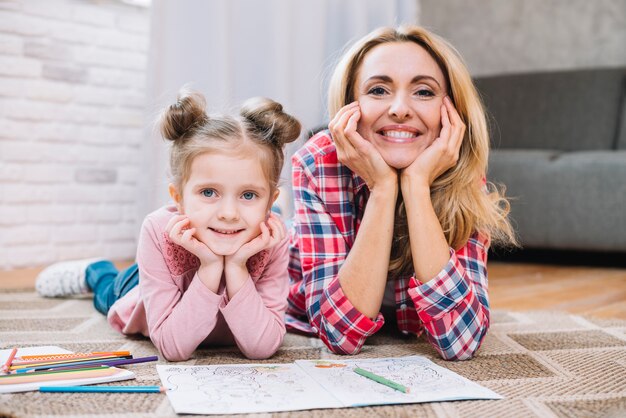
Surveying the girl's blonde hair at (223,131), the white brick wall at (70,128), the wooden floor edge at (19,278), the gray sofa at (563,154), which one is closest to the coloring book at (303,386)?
the girl's blonde hair at (223,131)

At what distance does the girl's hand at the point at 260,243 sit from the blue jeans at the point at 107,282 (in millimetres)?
434

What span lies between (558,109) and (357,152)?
2305 mm

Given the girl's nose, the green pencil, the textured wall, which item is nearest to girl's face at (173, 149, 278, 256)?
the girl's nose

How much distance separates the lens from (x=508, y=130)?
338 centimetres

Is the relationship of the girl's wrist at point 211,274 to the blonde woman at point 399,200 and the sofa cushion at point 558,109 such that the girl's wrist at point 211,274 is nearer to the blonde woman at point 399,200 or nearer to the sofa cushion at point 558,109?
the blonde woman at point 399,200

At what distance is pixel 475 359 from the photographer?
1.26 metres

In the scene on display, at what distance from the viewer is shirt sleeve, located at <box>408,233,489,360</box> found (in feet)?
3.92

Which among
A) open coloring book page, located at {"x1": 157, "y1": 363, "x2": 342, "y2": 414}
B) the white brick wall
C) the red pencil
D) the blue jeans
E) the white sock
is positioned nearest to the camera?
open coloring book page, located at {"x1": 157, "y1": 363, "x2": 342, "y2": 414}

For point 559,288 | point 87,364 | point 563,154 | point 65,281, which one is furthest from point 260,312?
point 563,154

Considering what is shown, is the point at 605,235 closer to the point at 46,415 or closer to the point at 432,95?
the point at 432,95

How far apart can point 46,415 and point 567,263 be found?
2648 mm

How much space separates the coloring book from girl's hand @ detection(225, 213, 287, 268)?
18 centimetres

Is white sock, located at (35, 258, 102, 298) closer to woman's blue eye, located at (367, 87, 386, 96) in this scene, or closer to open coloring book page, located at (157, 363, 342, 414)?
open coloring book page, located at (157, 363, 342, 414)

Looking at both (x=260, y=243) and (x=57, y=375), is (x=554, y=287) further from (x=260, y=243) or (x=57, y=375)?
(x=57, y=375)
